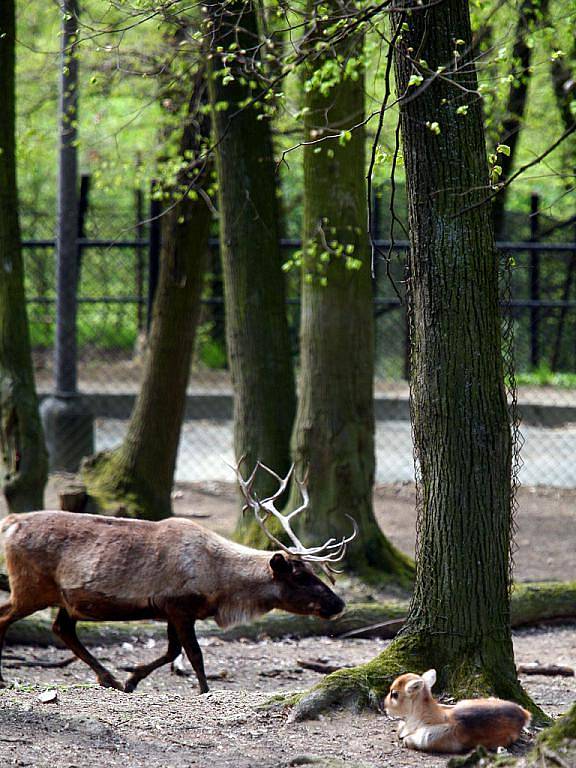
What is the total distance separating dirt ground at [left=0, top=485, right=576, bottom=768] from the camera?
452 centimetres

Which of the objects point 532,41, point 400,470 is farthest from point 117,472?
point 532,41

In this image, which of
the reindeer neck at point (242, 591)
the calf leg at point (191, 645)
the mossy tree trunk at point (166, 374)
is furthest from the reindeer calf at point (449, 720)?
the mossy tree trunk at point (166, 374)

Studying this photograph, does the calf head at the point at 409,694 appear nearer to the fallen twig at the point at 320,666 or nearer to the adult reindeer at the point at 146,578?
the adult reindeer at the point at 146,578

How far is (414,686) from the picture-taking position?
4.64 m

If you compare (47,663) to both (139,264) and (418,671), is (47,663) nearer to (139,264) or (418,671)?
(418,671)

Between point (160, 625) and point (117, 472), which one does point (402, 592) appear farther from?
point (117, 472)

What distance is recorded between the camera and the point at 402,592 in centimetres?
813

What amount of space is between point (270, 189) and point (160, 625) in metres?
3.55

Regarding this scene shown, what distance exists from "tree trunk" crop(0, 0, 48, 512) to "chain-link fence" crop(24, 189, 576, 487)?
14.6 ft

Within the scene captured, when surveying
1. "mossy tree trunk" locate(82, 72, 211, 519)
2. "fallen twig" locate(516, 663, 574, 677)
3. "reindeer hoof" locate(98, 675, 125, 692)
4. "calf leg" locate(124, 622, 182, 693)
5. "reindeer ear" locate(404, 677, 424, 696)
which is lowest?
"fallen twig" locate(516, 663, 574, 677)

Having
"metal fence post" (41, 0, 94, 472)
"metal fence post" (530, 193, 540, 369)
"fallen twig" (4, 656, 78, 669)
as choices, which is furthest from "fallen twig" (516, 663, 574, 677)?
"metal fence post" (530, 193, 540, 369)

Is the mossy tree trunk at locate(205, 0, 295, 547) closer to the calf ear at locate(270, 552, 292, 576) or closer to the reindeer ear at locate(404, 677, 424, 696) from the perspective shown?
the calf ear at locate(270, 552, 292, 576)

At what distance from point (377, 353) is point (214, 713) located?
9773 mm

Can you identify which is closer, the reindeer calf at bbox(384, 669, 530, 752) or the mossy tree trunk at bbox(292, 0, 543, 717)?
the reindeer calf at bbox(384, 669, 530, 752)
